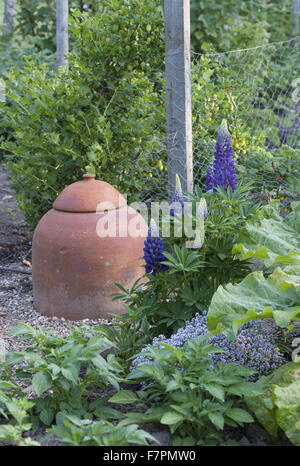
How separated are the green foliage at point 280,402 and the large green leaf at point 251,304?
0.62 feet

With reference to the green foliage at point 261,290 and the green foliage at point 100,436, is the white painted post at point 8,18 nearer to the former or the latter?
the green foliage at point 261,290

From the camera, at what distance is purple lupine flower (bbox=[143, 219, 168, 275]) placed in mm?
2526

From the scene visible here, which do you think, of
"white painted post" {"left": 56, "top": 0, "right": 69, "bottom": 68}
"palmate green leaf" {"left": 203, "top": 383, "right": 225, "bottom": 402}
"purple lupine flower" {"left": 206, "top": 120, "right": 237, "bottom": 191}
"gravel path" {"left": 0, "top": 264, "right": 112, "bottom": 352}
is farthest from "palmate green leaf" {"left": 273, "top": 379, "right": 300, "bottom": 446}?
"white painted post" {"left": 56, "top": 0, "right": 69, "bottom": 68}

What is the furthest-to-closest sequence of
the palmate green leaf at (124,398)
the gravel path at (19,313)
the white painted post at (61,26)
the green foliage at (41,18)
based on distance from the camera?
the green foliage at (41,18)
the white painted post at (61,26)
the gravel path at (19,313)
the palmate green leaf at (124,398)

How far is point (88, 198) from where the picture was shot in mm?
3400

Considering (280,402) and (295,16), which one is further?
(295,16)

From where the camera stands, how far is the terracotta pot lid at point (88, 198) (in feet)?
11.1

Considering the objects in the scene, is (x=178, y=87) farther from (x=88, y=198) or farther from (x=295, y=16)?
(x=295, y=16)

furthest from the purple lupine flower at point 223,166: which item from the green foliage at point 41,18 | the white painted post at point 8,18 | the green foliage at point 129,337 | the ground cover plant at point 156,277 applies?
the green foliage at point 41,18

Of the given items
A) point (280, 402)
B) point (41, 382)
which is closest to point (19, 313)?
point (41, 382)

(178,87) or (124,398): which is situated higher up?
(178,87)

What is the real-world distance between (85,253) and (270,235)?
111cm

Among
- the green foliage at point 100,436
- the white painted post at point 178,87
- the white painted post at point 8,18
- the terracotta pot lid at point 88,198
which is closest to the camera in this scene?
the green foliage at point 100,436

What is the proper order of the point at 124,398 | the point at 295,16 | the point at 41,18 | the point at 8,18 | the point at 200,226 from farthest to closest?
1. the point at 295,16
2. the point at 41,18
3. the point at 8,18
4. the point at 200,226
5. the point at 124,398
